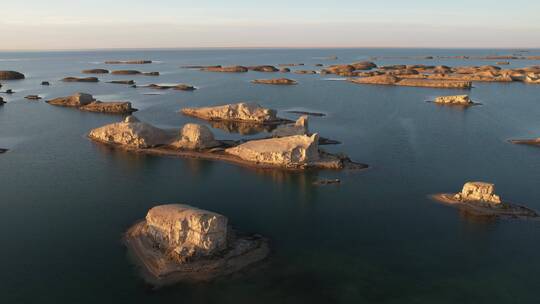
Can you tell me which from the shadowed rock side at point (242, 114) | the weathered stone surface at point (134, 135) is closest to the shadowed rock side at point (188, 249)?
the weathered stone surface at point (134, 135)

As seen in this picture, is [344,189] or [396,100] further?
[396,100]

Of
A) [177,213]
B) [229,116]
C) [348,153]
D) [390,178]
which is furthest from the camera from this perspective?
[229,116]

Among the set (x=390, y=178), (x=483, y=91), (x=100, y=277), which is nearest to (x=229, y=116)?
(x=390, y=178)

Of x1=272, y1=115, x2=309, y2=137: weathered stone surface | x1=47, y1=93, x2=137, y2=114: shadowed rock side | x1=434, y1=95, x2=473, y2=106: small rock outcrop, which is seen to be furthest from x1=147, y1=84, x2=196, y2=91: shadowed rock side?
x1=272, y1=115, x2=309, y2=137: weathered stone surface

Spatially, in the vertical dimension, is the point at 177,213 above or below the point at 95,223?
above

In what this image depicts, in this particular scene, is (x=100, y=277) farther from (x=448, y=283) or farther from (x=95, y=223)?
(x=448, y=283)

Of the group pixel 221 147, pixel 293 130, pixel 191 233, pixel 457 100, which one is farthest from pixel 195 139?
pixel 457 100

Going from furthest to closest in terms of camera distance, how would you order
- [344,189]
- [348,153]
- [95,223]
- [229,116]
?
[229,116]
[348,153]
[344,189]
[95,223]
